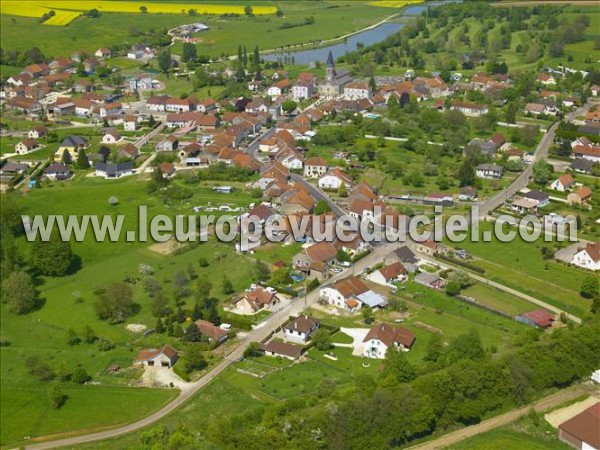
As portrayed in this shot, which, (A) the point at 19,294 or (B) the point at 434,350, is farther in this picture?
(A) the point at 19,294

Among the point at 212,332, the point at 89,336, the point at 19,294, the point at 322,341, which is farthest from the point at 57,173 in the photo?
the point at 322,341

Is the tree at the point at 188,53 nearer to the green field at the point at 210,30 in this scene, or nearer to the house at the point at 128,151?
the green field at the point at 210,30

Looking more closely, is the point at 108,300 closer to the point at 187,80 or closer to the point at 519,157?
the point at 519,157

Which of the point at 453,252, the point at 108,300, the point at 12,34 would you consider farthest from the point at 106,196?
the point at 12,34

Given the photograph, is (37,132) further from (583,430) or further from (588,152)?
(583,430)

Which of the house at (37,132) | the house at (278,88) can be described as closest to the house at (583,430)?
the house at (37,132)
